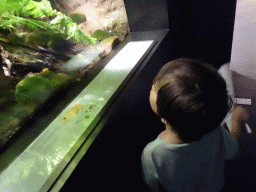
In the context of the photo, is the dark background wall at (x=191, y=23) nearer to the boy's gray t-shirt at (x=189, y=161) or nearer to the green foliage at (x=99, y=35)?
the green foliage at (x=99, y=35)

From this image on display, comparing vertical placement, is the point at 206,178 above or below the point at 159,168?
below

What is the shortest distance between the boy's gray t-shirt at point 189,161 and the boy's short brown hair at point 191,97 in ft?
0.44

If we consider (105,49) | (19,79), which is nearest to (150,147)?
(19,79)

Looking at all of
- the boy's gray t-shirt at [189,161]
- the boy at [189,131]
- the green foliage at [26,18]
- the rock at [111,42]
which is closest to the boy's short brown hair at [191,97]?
the boy at [189,131]

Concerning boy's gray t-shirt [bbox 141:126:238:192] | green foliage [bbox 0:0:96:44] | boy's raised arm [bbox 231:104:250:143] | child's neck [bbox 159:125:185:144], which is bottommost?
boy's raised arm [bbox 231:104:250:143]

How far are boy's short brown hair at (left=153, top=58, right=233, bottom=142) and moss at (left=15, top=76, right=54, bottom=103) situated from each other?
739 mm

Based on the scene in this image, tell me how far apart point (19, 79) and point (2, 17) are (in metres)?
0.45

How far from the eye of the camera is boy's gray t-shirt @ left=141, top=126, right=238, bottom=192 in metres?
0.81

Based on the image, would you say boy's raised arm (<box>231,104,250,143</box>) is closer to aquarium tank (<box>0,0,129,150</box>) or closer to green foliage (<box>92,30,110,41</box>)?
aquarium tank (<box>0,0,129,150</box>)

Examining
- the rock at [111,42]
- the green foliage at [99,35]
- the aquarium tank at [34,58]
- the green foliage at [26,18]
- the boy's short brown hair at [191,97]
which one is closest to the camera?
the boy's short brown hair at [191,97]

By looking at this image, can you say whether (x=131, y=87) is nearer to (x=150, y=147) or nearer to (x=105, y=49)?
(x=150, y=147)

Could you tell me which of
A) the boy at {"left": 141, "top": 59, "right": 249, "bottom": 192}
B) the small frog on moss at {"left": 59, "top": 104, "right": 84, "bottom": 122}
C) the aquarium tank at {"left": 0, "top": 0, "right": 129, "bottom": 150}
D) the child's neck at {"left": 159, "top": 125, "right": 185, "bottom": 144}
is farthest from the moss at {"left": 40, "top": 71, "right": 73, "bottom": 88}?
the child's neck at {"left": 159, "top": 125, "right": 185, "bottom": 144}

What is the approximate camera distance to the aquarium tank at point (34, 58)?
0.91 metres

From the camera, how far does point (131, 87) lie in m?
1.11
